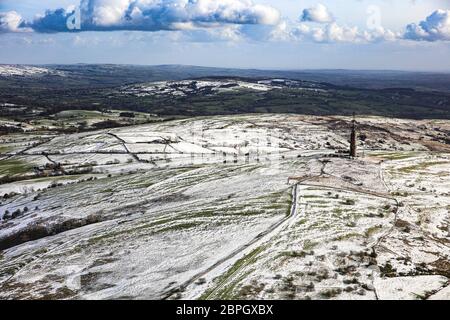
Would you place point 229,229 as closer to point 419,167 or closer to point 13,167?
point 419,167

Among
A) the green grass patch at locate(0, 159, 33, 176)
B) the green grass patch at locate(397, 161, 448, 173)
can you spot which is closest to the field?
the green grass patch at locate(397, 161, 448, 173)

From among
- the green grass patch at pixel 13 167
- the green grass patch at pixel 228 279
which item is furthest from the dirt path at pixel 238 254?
the green grass patch at pixel 13 167

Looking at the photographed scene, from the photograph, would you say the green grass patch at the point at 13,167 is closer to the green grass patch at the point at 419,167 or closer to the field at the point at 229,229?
the field at the point at 229,229

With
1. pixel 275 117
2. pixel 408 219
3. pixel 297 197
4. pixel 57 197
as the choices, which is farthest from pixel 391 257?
pixel 275 117

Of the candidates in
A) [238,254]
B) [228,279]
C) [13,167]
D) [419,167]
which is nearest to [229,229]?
[238,254]

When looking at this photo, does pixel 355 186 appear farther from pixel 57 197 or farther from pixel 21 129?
pixel 21 129

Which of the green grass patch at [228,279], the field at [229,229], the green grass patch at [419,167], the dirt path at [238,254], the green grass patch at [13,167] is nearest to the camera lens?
the green grass patch at [228,279]

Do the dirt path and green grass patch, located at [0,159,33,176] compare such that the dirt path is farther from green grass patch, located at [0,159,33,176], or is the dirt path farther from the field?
green grass patch, located at [0,159,33,176]

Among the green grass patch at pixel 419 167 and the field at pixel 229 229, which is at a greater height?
the green grass patch at pixel 419 167
